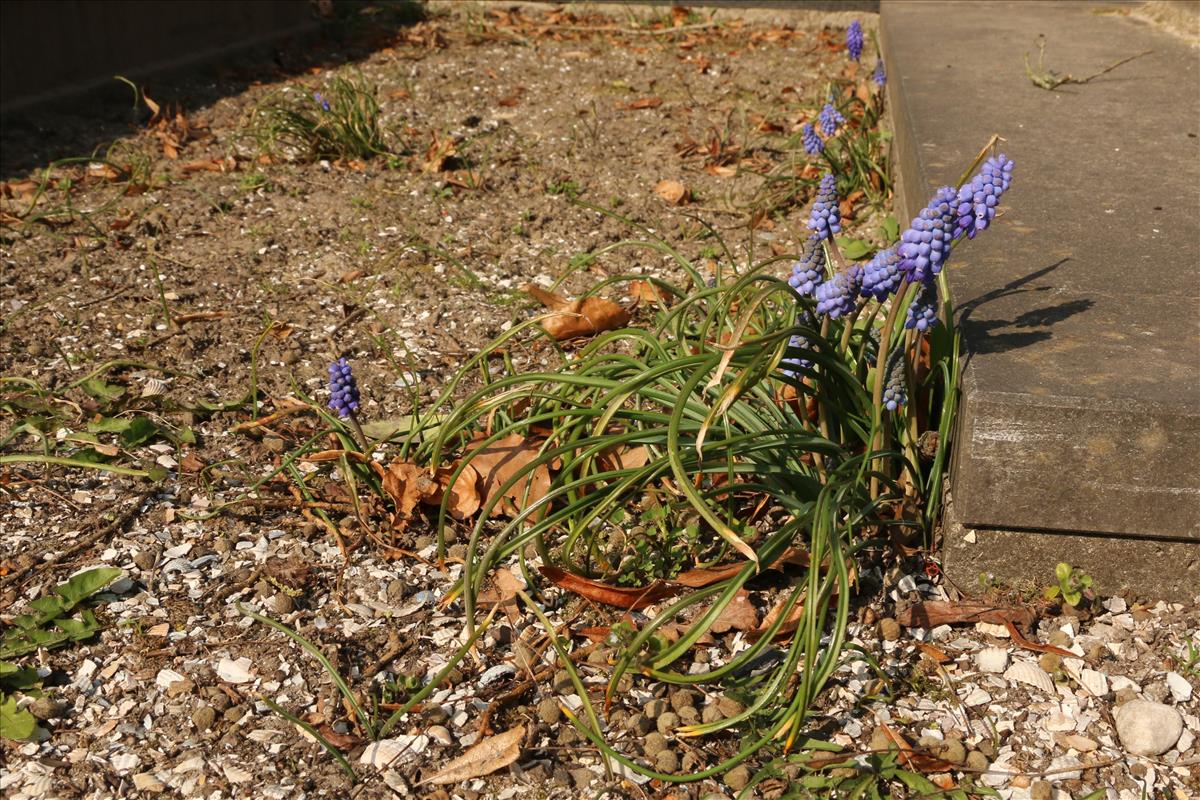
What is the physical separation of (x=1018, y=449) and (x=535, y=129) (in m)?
3.58

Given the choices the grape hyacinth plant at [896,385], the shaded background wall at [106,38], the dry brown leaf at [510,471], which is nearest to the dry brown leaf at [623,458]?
the dry brown leaf at [510,471]

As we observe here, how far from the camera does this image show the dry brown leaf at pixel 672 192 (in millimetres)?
4477

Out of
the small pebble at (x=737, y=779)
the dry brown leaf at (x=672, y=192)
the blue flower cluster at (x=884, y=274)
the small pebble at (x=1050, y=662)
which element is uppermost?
the blue flower cluster at (x=884, y=274)

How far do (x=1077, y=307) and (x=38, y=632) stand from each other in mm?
2204

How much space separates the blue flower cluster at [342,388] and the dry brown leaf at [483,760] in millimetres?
868

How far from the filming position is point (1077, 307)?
2.53 meters

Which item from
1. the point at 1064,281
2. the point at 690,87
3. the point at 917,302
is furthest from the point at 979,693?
the point at 690,87

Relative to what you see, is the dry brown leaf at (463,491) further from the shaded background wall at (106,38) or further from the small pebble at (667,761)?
the shaded background wall at (106,38)

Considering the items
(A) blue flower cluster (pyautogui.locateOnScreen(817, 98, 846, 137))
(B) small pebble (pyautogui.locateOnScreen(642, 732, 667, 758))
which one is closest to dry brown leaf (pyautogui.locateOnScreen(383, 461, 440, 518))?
(B) small pebble (pyautogui.locateOnScreen(642, 732, 667, 758))

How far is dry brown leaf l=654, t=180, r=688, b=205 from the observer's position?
448 centimetres

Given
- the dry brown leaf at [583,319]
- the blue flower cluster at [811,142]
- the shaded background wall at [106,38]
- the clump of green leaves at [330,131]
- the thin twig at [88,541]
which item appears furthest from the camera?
the shaded background wall at [106,38]

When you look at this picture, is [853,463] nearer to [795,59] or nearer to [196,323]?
[196,323]

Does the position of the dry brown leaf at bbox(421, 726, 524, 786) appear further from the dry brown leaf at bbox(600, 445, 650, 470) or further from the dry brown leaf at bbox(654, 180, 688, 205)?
the dry brown leaf at bbox(654, 180, 688, 205)

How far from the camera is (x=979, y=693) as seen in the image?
2.12 m
